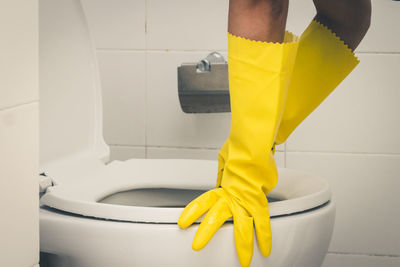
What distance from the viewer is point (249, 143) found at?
0.74 m

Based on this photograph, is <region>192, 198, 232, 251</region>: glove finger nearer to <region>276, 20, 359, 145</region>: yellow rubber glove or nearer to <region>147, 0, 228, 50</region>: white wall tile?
<region>276, 20, 359, 145</region>: yellow rubber glove

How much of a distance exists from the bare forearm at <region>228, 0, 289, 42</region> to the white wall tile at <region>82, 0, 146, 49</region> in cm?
78

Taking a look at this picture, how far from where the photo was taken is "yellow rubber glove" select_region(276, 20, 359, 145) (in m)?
0.92

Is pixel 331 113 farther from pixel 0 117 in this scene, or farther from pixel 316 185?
Result: pixel 0 117

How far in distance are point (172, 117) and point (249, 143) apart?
771 millimetres

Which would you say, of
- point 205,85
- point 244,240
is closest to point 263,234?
point 244,240

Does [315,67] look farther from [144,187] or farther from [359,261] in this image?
[359,261]

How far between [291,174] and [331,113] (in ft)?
1.64

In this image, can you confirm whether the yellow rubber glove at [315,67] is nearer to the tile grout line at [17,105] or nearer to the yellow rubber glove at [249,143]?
the yellow rubber glove at [249,143]

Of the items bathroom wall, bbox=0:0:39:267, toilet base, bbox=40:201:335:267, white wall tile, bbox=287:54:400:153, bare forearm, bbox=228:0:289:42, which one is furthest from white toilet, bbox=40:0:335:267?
white wall tile, bbox=287:54:400:153

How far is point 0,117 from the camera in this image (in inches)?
21.0

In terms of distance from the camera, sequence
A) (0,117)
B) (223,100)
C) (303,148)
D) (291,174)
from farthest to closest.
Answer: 1. (303,148)
2. (223,100)
3. (291,174)
4. (0,117)

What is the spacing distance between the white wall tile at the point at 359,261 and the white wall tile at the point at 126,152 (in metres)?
0.62

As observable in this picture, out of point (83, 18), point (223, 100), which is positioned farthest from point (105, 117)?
point (83, 18)
